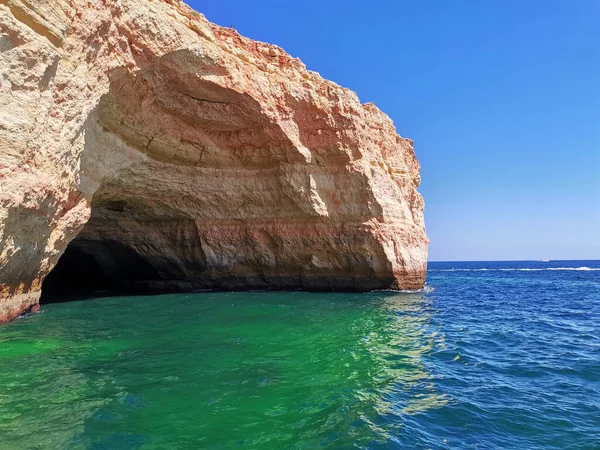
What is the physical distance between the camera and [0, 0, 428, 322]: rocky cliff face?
30.2ft

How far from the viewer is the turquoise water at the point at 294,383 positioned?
4.70 metres

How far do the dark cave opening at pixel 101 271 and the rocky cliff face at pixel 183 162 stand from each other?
6.0 inches

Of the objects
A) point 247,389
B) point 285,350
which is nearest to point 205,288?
point 285,350

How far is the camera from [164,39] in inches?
488

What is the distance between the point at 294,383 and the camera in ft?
20.8

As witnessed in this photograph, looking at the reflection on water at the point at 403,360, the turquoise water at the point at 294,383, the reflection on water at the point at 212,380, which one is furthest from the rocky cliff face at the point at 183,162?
the reflection on water at the point at 403,360

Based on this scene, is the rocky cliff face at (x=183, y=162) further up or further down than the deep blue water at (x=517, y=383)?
further up

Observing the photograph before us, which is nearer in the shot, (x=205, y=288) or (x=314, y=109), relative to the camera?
(x=314, y=109)

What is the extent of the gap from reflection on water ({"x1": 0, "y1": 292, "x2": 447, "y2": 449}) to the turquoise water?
26 mm

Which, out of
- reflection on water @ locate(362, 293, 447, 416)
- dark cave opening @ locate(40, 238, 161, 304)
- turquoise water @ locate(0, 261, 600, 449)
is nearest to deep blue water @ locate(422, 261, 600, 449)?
turquoise water @ locate(0, 261, 600, 449)

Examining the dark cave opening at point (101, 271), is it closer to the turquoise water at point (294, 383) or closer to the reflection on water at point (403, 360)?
the turquoise water at point (294, 383)

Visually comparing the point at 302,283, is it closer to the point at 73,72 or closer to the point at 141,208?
the point at 141,208

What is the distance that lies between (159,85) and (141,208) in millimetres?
6835

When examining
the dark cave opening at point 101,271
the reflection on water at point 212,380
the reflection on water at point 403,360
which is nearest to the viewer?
the reflection on water at point 212,380
